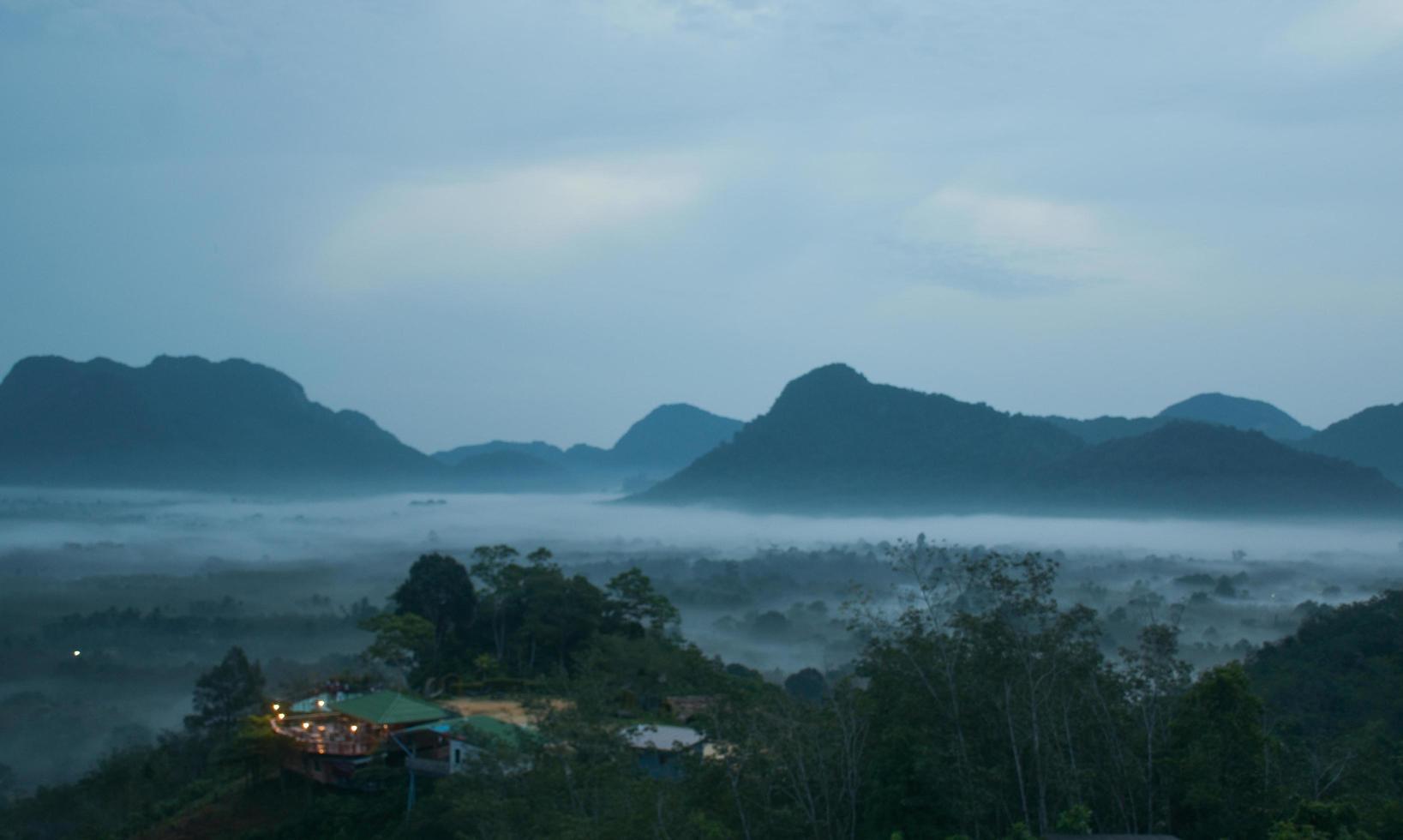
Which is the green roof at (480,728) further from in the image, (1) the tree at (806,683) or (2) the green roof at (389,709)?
(1) the tree at (806,683)

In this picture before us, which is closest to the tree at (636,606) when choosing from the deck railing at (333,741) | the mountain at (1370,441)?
the deck railing at (333,741)

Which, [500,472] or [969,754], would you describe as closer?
[969,754]

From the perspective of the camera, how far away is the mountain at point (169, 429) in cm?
14200

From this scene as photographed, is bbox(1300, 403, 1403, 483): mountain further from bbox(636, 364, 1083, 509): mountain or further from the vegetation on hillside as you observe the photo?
the vegetation on hillside

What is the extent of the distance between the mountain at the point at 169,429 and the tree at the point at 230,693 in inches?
4872

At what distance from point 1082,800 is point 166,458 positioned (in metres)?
154

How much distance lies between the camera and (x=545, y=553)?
1606 inches

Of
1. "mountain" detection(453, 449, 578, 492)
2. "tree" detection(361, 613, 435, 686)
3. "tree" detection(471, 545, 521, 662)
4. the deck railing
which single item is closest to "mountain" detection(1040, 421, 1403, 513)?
"tree" detection(471, 545, 521, 662)

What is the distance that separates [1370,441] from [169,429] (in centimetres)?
15714

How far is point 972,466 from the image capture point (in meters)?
126

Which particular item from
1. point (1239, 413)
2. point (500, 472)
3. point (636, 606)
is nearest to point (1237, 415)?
point (1239, 413)

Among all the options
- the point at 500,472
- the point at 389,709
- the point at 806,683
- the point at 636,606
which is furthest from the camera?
the point at 500,472

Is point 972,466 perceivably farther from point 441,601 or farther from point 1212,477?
point 441,601

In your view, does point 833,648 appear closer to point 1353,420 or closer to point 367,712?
point 367,712
